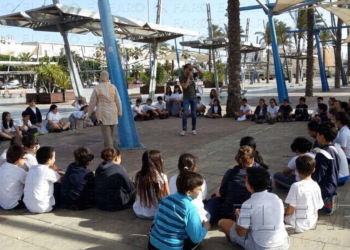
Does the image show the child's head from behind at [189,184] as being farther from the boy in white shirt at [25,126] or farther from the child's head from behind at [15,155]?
the boy in white shirt at [25,126]

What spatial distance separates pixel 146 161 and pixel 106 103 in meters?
3.45

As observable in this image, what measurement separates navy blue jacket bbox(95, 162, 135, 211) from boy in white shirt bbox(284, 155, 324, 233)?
1820 millimetres

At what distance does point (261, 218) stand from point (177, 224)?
0.69 meters

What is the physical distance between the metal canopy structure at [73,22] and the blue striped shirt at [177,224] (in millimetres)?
8941

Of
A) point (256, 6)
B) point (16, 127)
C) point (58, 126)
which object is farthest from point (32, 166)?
point (256, 6)

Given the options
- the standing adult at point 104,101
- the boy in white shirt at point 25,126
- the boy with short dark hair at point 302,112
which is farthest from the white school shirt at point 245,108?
the boy in white shirt at point 25,126

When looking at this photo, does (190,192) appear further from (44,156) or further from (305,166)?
(44,156)

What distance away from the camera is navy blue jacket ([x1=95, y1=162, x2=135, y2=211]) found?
4.33 m

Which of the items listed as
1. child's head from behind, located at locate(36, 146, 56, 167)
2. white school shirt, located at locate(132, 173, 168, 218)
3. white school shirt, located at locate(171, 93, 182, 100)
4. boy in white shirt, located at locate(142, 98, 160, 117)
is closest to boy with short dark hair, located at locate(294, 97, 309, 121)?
white school shirt, located at locate(171, 93, 182, 100)

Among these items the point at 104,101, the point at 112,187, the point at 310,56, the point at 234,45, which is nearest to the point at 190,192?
the point at 112,187

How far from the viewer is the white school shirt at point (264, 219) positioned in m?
3.11

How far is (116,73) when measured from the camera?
7996mm

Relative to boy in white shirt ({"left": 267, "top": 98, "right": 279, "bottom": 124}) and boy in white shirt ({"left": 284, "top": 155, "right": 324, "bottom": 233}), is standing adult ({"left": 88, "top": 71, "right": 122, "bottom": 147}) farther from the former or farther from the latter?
boy in white shirt ({"left": 267, "top": 98, "right": 279, "bottom": 124})

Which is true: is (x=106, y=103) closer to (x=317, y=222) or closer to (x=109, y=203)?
(x=109, y=203)
